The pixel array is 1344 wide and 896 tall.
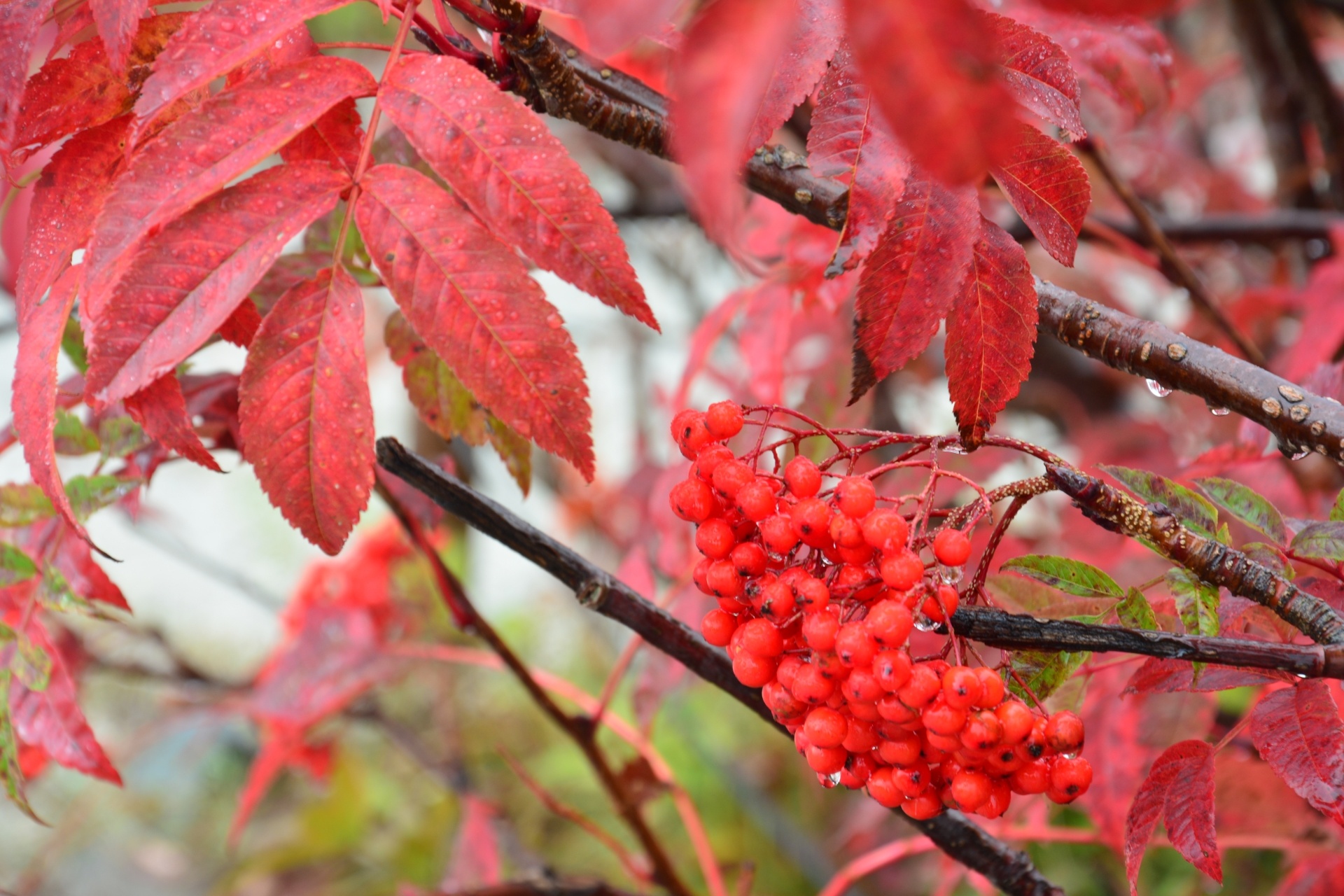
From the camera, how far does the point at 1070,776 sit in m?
0.37

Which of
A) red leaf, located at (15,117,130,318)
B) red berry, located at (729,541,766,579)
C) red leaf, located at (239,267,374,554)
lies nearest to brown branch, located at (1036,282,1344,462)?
red berry, located at (729,541,766,579)

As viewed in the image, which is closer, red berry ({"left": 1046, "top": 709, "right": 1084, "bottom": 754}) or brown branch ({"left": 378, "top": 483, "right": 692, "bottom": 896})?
red berry ({"left": 1046, "top": 709, "right": 1084, "bottom": 754})

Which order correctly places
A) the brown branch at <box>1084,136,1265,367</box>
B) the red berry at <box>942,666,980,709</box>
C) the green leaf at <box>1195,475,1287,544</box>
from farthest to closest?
1. the brown branch at <box>1084,136,1265,367</box>
2. the green leaf at <box>1195,475,1287,544</box>
3. the red berry at <box>942,666,980,709</box>

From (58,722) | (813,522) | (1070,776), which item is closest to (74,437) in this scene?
(58,722)

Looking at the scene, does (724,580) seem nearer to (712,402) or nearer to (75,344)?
(712,402)

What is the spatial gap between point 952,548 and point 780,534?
66 millimetres

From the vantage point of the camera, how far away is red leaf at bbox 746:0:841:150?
0.38 meters

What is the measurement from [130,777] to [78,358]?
34.2 inches

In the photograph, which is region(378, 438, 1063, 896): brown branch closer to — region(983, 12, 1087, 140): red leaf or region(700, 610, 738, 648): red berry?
region(700, 610, 738, 648): red berry

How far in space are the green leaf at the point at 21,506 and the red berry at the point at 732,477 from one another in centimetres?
45

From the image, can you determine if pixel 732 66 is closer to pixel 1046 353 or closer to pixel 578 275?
pixel 578 275

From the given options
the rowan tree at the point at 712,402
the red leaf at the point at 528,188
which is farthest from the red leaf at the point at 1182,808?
the red leaf at the point at 528,188

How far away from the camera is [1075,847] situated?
127 centimetres

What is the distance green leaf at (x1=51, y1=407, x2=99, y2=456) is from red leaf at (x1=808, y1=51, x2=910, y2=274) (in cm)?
49
